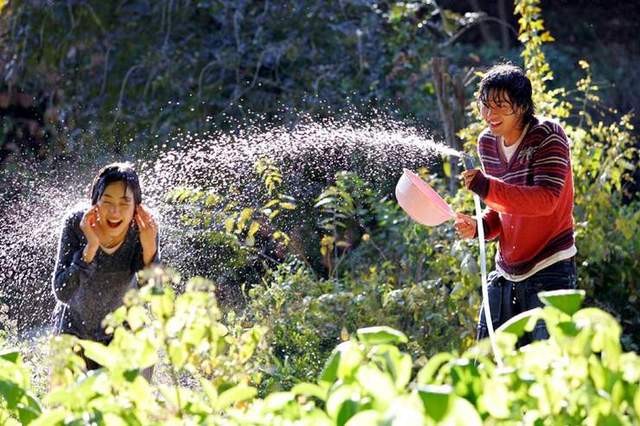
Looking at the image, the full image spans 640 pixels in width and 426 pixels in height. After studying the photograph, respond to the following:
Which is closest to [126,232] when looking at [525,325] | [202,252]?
[202,252]

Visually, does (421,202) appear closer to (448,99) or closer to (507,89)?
(507,89)

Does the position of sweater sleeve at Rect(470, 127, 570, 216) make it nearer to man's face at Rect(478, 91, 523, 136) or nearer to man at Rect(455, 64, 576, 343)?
man at Rect(455, 64, 576, 343)

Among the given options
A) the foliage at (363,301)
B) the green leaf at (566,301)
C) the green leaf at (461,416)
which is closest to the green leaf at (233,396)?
the green leaf at (461,416)

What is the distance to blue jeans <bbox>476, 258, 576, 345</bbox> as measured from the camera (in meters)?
3.91

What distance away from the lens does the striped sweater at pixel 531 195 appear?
3738 mm

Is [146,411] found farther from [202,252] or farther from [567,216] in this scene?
[202,252]

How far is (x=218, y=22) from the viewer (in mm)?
8531

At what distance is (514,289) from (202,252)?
6.57ft

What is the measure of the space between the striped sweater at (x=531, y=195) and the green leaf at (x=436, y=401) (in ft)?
5.91

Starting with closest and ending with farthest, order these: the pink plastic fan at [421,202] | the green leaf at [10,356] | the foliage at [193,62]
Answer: the green leaf at [10,356] < the pink plastic fan at [421,202] < the foliage at [193,62]

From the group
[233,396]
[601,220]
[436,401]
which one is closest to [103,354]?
[233,396]

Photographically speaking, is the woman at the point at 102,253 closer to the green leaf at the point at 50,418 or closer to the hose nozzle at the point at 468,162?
the hose nozzle at the point at 468,162

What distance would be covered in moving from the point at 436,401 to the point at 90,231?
2.23 metres

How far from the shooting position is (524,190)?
3734 millimetres
